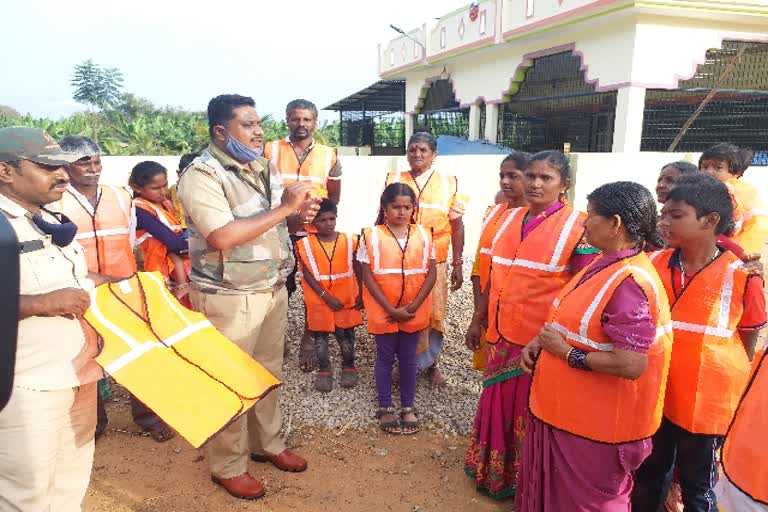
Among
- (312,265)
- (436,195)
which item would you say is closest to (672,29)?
(436,195)

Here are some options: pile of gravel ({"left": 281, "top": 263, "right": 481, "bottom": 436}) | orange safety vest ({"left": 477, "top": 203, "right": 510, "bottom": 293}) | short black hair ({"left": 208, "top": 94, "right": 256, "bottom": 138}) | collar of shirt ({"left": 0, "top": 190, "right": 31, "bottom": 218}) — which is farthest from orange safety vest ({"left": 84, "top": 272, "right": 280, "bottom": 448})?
orange safety vest ({"left": 477, "top": 203, "right": 510, "bottom": 293})

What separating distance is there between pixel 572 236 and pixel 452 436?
180 cm

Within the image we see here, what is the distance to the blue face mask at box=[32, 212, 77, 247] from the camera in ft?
6.37

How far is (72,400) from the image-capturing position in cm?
209

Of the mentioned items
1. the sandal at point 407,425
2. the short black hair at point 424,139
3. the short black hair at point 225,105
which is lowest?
the sandal at point 407,425

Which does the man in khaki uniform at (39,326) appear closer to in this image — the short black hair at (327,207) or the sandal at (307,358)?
the short black hair at (327,207)

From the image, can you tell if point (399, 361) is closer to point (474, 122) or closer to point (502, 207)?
point (502, 207)

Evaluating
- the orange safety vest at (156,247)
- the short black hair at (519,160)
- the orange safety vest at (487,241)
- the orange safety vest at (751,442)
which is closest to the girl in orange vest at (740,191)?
the short black hair at (519,160)

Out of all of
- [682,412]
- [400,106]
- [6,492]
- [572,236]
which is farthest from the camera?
[400,106]

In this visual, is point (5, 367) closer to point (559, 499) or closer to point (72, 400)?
point (72, 400)

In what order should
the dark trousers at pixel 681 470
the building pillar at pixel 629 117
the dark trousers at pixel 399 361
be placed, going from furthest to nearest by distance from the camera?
the building pillar at pixel 629 117
the dark trousers at pixel 399 361
the dark trousers at pixel 681 470

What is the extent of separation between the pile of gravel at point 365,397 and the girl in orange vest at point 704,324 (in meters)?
1.64

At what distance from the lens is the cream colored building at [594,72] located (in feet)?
31.5

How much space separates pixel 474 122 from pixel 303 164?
11238 mm
